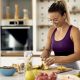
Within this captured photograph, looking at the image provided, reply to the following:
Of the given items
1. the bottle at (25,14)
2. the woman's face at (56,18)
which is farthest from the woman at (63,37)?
the bottle at (25,14)

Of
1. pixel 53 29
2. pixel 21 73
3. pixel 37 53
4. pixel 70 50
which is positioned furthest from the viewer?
pixel 37 53

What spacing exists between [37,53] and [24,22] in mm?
562

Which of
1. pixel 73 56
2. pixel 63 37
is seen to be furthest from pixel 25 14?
pixel 73 56

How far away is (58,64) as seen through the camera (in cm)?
205

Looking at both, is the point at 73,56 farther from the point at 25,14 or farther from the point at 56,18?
the point at 25,14

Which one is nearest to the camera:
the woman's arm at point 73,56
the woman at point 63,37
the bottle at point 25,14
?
the woman's arm at point 73,56

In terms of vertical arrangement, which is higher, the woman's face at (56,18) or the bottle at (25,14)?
the bottle at (25,14)

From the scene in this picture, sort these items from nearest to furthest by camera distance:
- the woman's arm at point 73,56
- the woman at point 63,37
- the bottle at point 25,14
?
the woman's arm at point 73,56
the woman at point 63,37
the bottle at point 25,14

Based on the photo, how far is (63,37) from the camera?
2223 mm

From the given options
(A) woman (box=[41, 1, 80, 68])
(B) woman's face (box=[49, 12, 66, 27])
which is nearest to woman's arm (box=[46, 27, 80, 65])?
(A) woman (box=[41, 1, 80, 68])

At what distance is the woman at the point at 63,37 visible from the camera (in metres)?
2.08

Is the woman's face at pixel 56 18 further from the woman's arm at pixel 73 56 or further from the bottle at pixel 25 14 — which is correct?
the bottle at pixel 25 14

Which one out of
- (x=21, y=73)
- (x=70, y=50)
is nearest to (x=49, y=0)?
(x=70, y=50)

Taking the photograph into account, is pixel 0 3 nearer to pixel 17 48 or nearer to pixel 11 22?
pixel 11 22
